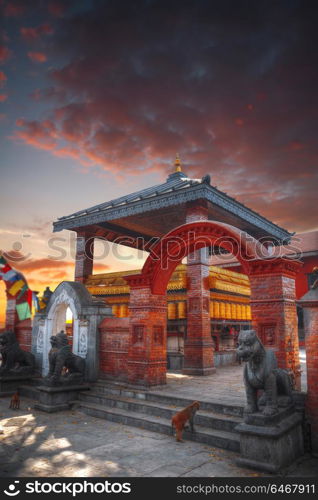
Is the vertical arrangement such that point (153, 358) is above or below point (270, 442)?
above

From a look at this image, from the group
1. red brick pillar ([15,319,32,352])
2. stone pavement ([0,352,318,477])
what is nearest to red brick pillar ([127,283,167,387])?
stone pavement ([0,352,318,477])

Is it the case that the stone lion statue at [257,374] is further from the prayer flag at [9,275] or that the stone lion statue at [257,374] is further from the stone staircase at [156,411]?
the prayer flag at [9,275]

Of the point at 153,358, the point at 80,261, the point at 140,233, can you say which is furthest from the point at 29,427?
the point at 140,233

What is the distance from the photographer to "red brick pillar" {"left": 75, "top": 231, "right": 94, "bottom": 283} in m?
19.6

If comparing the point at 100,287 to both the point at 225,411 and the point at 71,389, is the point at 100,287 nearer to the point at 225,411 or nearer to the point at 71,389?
the point at 71,389

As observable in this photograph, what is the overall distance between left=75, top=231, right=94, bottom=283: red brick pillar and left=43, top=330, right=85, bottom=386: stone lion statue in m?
8.63

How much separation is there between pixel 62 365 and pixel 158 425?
4102mm

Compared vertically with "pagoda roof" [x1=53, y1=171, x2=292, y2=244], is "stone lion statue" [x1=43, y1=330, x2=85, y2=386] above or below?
below

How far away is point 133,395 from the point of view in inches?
376

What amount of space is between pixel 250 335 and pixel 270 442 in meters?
1.62

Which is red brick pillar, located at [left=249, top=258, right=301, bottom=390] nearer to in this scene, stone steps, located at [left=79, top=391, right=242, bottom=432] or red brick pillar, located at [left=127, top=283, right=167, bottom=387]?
stone steps, located at [left=79, top=391, right=242, bottom=432]

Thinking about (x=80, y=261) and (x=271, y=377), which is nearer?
(x=271, y=377)

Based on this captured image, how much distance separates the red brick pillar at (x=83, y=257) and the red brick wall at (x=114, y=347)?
8.26 m
